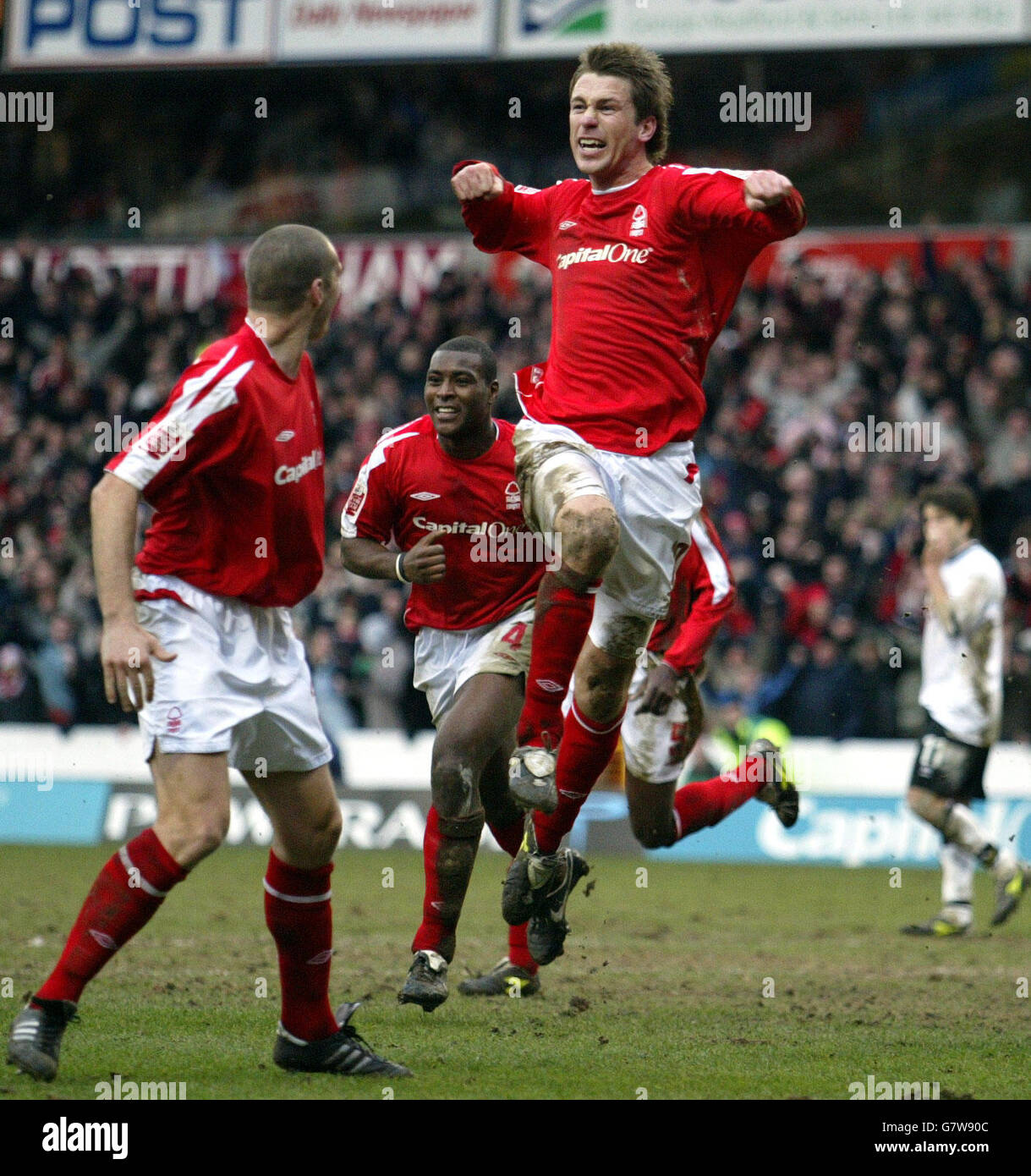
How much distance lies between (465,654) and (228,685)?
7.46ft

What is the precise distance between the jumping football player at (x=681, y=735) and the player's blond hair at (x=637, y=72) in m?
2.00

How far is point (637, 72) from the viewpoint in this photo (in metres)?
6.23

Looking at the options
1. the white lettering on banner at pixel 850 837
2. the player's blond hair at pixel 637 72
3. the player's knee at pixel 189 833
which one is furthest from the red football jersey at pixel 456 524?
the white lettering on banner at pixel 850 837

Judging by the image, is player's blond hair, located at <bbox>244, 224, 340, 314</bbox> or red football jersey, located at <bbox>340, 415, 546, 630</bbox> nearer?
player's blond hair, located at <bbox>244, 224, 340, 314</bbox>

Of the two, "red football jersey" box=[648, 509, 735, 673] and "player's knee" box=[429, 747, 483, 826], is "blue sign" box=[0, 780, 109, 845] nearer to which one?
"red football jersey" box=[648, 509, 735, 673]

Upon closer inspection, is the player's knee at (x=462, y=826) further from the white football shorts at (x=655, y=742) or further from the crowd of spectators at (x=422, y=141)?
the crowd of spectators at (x=422, y=141)

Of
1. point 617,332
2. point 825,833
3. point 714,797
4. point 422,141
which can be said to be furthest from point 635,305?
point 422,141

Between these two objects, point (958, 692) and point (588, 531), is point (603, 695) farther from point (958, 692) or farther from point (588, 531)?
point (958, 692)

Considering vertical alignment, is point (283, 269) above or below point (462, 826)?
above

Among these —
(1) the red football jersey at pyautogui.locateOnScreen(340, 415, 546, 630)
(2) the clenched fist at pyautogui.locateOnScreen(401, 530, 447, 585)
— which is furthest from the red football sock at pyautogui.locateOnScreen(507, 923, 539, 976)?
(2) the clenched fist at pyautogui.locateOnScreen(401, 530, 447, 585)

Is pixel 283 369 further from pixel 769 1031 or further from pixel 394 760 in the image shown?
pixel 394 760

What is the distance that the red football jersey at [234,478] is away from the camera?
16.6ft

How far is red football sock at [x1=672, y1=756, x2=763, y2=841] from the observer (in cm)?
841

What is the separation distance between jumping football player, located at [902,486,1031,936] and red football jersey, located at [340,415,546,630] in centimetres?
398
